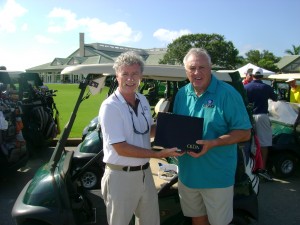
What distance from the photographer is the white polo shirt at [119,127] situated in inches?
86.4

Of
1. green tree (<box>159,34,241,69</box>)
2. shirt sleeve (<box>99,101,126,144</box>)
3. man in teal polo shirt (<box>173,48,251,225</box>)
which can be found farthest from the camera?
green tree (<box>159,34,241,69</box>)

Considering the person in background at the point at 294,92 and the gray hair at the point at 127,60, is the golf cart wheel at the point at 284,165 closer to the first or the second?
the person in background at the point at 294,92

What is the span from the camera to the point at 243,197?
9.36 feet

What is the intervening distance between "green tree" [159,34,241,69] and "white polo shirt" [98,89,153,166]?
149 ft

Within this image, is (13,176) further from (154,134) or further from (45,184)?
(154,134)

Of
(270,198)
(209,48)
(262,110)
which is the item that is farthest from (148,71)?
(209,48)

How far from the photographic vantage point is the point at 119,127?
2193mm

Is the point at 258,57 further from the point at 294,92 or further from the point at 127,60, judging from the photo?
the point at 127,60

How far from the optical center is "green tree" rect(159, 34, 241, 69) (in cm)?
4738

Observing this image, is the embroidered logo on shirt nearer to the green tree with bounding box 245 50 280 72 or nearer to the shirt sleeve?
the shirt sleeve

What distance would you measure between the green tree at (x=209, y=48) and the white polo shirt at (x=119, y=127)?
1783 inches

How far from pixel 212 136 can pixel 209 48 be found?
46400 mm

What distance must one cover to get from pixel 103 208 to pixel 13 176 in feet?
10.2

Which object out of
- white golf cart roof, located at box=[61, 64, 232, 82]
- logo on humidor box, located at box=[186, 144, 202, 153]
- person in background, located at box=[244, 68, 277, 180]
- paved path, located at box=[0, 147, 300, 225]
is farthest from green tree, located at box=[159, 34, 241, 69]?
logo on humidor box, located at box=[186, 144, 202, 153]
